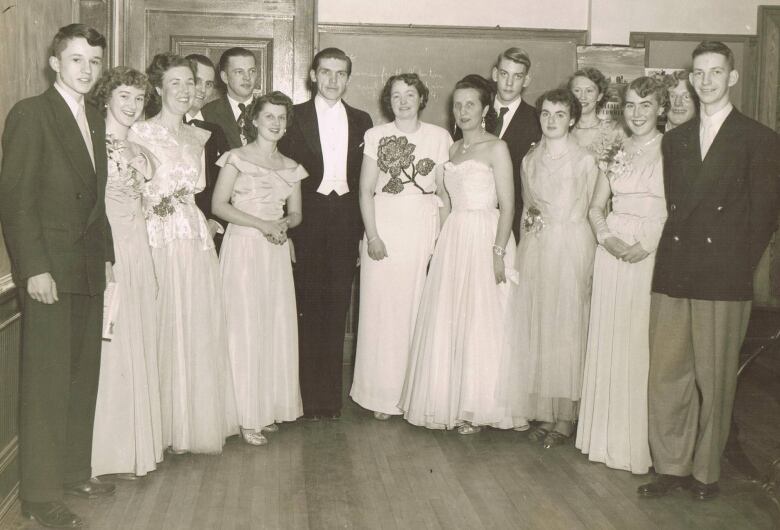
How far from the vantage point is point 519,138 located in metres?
4.78

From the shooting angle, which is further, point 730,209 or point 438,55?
point 438,55

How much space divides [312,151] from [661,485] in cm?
241

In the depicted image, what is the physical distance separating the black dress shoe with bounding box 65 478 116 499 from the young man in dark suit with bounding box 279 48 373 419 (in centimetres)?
142

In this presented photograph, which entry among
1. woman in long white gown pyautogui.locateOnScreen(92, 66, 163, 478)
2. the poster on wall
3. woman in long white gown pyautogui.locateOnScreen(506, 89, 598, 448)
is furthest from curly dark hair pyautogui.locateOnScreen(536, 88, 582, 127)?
the poster on wall

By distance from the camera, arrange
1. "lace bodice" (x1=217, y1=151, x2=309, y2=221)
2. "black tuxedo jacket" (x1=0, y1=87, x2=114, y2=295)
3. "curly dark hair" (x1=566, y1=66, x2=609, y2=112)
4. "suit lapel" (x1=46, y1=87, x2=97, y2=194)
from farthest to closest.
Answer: "curly dark hair" (x1=566, y1=66, x2=609, y2=112)
"lace bodice" (x1=217, y1=151, x2=309, y2=221)
"suit lapel" (x1=46, y1=87, x2=97, y2=194)
"black tuxedo jacket" (x1=0, y1=87, x2=114, y2=295)

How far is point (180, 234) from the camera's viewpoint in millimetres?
4023

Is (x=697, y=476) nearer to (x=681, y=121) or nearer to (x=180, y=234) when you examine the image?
(x=681, y=121)

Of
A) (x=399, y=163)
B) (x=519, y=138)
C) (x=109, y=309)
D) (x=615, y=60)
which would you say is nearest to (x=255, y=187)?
(x=399, y=163)

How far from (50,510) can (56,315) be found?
713 millimetres

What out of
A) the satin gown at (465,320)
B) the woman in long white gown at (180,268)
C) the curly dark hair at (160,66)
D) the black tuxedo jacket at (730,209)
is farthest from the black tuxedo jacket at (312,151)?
the black tuxedo jacket at (730,209)

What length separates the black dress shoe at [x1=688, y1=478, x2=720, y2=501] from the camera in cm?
359

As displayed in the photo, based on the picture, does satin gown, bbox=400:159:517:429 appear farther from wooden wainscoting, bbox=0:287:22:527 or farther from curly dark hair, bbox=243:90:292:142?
wooden wainscoting, bbox=0:287:22:527

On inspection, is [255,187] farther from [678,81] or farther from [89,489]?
[678,81]

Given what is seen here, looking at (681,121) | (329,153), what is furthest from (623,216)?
(329,153)
